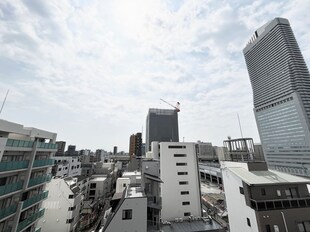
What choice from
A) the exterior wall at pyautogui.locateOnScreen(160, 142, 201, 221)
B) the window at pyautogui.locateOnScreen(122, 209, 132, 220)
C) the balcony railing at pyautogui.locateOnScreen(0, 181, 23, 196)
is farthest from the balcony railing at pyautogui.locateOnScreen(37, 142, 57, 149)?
the exterior wall at pyautogui.locateOnScreen(160, 142, 201, 221)

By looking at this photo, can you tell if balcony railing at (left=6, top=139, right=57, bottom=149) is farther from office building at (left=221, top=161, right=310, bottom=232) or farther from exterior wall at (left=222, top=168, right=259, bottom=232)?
exterior wall at (left=222, top=168, right=259, bottom=232)

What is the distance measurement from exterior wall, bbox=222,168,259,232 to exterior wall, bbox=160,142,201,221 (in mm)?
10878

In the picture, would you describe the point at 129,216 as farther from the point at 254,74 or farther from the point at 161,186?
the point at 254,74

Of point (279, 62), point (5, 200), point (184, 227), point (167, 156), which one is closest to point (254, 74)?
point (279, 62)

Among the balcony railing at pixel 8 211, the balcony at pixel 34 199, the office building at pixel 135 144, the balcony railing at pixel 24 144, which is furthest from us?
the office building at pixel 135 144

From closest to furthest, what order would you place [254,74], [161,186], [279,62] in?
[161,186], [279,62], [254,74]

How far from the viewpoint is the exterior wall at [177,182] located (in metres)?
31.5

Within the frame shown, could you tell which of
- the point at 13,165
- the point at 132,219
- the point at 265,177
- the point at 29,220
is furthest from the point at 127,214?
the point at 265,177

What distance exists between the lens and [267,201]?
57.0ft

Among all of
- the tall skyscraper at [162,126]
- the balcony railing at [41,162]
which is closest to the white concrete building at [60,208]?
the balcony railing at [41,162]

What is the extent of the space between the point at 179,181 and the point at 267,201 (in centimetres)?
1888

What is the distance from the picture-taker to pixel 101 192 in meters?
50.3

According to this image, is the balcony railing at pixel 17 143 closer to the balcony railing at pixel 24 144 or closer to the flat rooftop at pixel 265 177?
the balcony railing at pixel 24 144

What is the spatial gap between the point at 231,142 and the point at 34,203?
84.2m
